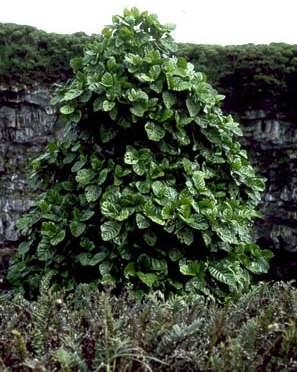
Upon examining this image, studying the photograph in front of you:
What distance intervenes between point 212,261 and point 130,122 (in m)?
0.95

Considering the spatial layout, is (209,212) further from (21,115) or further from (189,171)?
(21,115)

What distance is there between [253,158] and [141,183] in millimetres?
3270

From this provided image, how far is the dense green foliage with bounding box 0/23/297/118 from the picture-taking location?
6039 mm

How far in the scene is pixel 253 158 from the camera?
20.3ft

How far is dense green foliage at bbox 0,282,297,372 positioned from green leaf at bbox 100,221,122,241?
922mm

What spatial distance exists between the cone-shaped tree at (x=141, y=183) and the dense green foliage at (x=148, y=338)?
990 mm

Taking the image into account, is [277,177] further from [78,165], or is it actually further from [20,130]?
[78,165]

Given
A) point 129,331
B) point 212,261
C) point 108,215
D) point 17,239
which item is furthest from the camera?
point 17,239

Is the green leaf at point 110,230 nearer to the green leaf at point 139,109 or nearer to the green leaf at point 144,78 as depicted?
the green leaf at point 139,109

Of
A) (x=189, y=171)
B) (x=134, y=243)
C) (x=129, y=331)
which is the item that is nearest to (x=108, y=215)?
(x=134, y=243)

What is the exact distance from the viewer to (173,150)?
3305 millimetres

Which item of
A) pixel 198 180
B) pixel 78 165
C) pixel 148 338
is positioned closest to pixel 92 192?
pixel 78 165

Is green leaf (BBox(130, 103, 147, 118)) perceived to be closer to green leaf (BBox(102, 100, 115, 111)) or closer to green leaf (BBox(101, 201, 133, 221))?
green leaf (BBox(102, 100, 115, 111))

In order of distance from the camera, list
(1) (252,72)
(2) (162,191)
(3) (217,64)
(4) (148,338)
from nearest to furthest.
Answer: (4) (148,338)
(2) (162,191)
(1) (252,72)
(3) (217,64)
